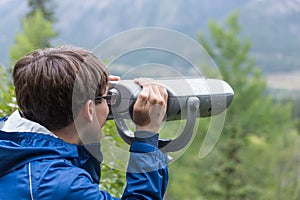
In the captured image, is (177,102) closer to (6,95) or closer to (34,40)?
(6,95)

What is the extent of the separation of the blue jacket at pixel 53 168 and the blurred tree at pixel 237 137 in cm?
1926

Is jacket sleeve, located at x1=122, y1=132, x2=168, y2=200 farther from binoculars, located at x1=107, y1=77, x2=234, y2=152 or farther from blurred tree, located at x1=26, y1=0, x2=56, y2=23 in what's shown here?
blurred tree, located at x1=26, y1=0, x2=56, y2=23

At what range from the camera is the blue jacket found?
1.13 m

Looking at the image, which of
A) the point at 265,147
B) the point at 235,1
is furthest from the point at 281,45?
the point at 265,147

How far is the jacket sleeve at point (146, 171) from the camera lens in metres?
1.22

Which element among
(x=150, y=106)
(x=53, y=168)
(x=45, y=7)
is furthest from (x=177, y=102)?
(x=45, y=7)

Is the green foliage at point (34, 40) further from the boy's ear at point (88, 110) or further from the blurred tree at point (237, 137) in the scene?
the blurred tree at point (237, 137)

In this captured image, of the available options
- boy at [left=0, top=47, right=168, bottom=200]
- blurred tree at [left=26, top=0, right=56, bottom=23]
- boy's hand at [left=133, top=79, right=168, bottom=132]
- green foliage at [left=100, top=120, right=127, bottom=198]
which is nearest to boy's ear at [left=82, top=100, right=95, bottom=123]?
boy at [left=0, top=47, right=168, bottom=200]

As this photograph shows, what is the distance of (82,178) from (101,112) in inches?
7.8

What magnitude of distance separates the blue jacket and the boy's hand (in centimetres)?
4

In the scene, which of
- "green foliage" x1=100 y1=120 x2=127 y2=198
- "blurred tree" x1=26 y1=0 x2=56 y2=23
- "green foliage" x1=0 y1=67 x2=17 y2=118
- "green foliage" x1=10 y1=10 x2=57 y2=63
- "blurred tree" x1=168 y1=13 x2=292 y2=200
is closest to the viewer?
"green foliage" x1=10 y1=10 x2=57 y2=63

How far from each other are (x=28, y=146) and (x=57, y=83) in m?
0.16

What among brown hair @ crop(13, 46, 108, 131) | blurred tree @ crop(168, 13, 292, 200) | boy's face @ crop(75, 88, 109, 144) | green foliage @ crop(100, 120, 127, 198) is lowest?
blurred tree @ crop(168, 13, 292, 200)

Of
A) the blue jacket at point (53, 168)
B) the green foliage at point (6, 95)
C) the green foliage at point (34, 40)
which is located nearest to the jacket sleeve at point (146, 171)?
the blue jacket at point (53, 168)
